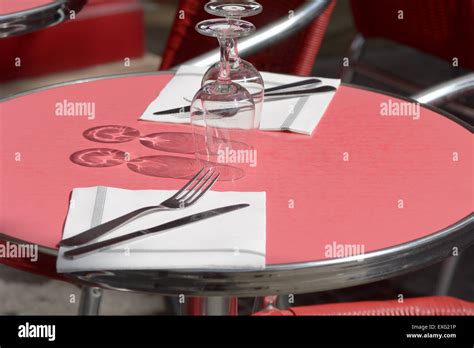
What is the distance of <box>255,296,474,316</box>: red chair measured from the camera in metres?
1.32

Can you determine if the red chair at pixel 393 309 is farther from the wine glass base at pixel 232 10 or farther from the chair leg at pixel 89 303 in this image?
the chair leg at pixel 89 303

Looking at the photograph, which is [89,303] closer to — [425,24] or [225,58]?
[225,58]

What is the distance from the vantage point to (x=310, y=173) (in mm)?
1192

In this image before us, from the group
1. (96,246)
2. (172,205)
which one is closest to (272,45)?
(172,205)

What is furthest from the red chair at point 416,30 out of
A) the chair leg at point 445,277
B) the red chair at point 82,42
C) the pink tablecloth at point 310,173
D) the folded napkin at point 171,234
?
the red chair at point 82,42

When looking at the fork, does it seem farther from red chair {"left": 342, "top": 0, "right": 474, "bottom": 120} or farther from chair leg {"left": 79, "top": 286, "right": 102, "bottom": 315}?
A: red chair {"left": 342, "top": 0, "right": 474, "bottom": 120}

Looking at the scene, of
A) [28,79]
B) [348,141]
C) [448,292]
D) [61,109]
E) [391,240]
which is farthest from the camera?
[28,79]

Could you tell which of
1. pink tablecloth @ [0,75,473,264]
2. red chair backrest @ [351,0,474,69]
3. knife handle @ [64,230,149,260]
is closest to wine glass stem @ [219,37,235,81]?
pink tablecloth @ [0,75,473,264]

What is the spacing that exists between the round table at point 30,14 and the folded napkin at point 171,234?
93 cm

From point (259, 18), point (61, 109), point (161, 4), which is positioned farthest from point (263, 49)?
point (161, 4)

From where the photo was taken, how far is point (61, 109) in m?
1.42

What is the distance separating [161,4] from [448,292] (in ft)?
11.9

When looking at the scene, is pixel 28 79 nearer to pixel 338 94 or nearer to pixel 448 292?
pixel 448 292

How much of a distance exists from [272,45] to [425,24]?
1.99ft
